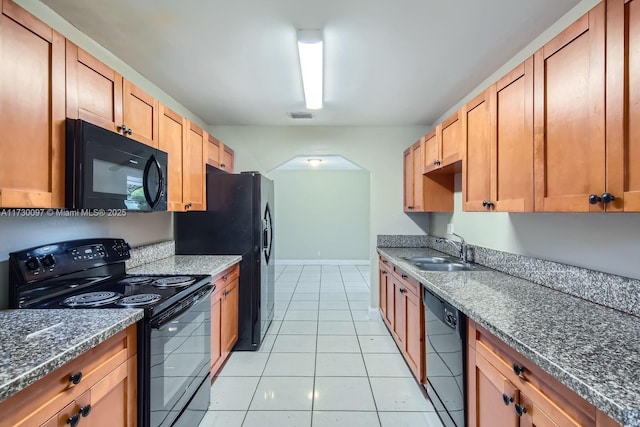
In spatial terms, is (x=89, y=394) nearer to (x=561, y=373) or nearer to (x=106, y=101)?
(x=106, y=101)

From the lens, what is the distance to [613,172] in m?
1.02

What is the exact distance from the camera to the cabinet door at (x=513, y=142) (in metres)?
1.44

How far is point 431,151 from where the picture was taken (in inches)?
112

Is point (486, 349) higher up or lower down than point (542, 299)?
lower down

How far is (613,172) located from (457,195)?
2.13 meters

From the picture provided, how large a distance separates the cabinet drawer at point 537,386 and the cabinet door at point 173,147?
7.09 ft

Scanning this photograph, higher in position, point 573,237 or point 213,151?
point 213,151

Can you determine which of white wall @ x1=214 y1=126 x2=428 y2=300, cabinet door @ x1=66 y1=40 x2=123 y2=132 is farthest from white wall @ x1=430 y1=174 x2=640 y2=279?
cabinet door @ x1=66 y1=40 x2=123 y2=132

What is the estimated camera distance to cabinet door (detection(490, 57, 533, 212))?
4.74 ft

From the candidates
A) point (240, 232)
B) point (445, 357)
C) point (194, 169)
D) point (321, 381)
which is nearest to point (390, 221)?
point (240, 232)

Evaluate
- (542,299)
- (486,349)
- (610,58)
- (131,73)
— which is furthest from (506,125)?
(131,73)

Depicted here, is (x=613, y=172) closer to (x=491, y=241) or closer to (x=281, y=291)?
(x=491, y=241)

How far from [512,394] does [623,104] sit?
1076mm

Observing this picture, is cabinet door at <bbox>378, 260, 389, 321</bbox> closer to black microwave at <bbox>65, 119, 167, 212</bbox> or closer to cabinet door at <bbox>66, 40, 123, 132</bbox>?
black microwave at <bbox>65, 119, 167, 212</bbox>
